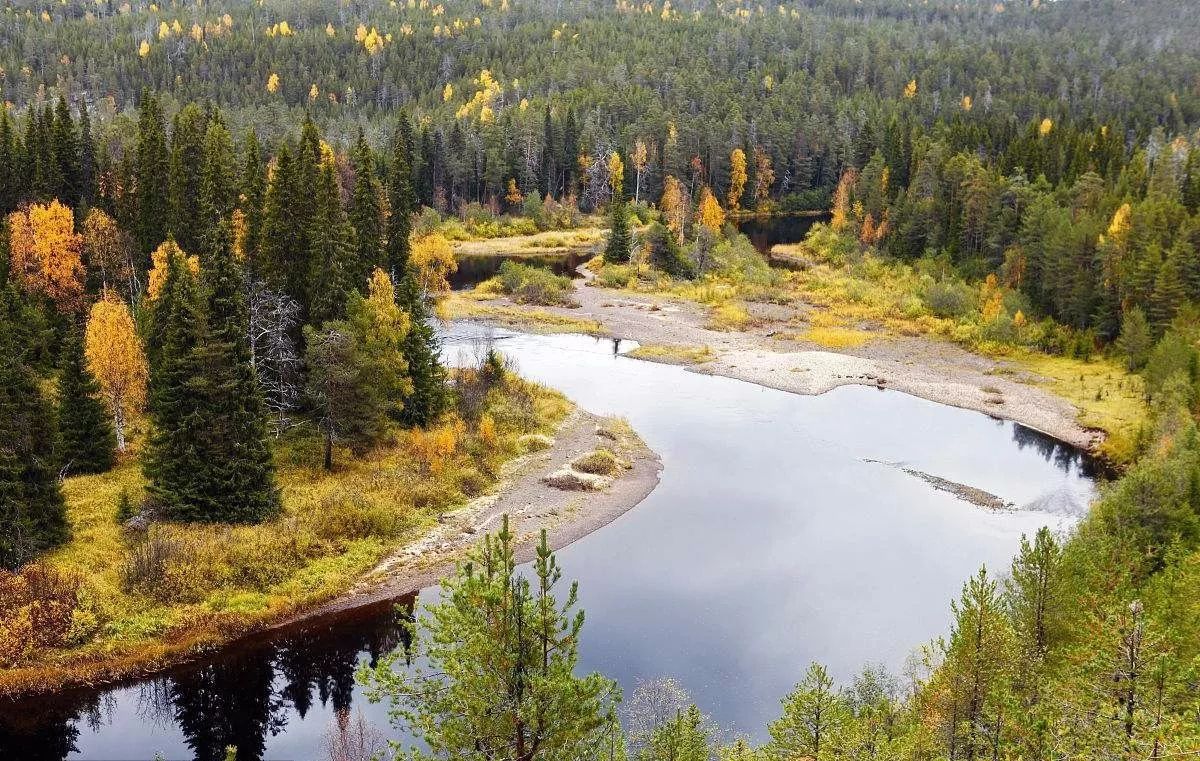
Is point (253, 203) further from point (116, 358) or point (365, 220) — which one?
point (116, 358)

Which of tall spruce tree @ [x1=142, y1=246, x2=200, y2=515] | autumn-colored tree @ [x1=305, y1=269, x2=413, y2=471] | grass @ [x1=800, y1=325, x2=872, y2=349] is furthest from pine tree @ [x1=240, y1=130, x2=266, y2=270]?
grass @ [x1=800, y1=325, x2=872, y2=349]

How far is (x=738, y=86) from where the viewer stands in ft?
643

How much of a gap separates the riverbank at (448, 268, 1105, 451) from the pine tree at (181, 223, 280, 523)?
1432 inches

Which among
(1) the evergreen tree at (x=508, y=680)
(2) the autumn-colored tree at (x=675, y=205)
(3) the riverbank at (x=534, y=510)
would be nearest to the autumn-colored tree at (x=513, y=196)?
(2) the autumn-colored tree at (x=675, y=205)

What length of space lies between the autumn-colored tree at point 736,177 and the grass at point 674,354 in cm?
8336

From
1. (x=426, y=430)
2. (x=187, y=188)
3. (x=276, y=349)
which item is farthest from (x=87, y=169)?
(x=426, y=430)

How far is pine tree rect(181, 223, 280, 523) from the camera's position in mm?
38719

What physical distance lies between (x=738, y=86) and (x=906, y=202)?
9684cm

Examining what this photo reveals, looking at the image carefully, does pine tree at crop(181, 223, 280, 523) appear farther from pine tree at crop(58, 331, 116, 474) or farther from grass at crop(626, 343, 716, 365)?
grass at crop(626, 343, 716, 365)

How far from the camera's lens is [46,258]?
55.4 m

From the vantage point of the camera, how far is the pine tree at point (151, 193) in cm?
5912

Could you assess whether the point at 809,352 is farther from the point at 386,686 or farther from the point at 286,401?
the point at 386,686

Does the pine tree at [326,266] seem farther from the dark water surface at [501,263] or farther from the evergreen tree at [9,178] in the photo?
the dark water surface at [501,263]

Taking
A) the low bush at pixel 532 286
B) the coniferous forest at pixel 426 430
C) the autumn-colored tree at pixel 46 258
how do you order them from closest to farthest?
the coniferous forest at pixel 426 430 → the autumn-colored tree at pixel 46 258 → the low bush at pixel 532 286
